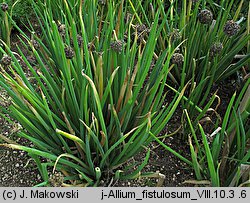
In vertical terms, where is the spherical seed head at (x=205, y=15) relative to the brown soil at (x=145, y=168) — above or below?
above

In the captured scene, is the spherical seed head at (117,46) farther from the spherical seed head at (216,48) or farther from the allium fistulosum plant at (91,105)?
the spherical seed head at (216,48)

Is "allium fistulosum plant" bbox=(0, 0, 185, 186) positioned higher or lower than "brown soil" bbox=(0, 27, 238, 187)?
higher

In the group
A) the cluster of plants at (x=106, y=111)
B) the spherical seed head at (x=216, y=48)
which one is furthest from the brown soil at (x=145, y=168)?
the spherical seed head at (x=216, y=48)

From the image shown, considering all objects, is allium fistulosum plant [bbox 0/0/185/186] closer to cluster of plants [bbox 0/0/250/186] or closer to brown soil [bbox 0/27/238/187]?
cluster of plants [bbox 0/0/250/186]

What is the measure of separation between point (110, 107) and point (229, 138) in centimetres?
46

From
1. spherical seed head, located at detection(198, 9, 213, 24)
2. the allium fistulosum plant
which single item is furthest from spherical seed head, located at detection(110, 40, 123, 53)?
spherical seed head, located at detection(198, 9, 213, 24)

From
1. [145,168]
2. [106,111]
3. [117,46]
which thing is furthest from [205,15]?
[145,168]

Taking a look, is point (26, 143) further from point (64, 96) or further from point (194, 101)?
point (194, 101)

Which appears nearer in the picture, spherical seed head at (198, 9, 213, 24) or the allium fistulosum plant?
the allium fistulosum plant

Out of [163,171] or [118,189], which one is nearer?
[118,189]

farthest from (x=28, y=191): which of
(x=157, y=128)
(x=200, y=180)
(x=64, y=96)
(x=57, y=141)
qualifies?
(x=200, y=180)

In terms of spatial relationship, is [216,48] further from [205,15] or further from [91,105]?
[91,105]

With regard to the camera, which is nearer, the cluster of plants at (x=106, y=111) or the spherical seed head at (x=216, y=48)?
the cluster of plants at (x=106, y=111)

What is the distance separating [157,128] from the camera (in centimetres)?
127
